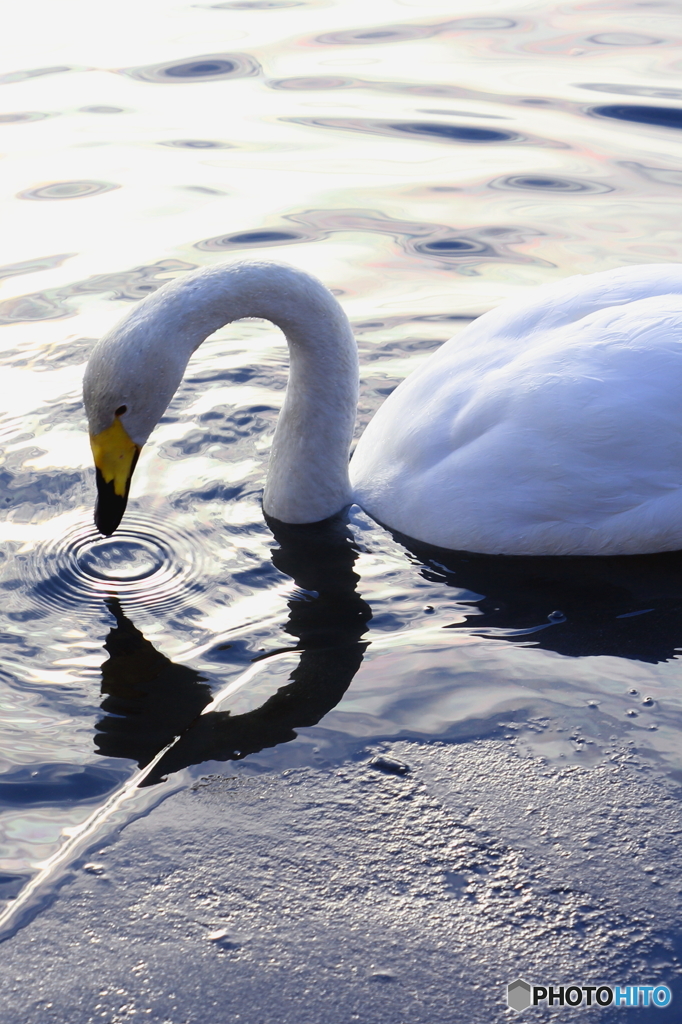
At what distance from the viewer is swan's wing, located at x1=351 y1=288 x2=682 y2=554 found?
15.9 ft

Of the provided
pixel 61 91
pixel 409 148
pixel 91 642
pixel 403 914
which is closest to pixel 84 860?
pixel 403 914

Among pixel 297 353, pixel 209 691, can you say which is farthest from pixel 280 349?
pixel 209 691

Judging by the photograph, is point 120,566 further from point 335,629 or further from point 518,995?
point 518,995

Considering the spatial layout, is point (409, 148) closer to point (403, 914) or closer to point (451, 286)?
point (451, 286)

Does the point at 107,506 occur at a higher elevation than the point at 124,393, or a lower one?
lower

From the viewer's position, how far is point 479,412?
5.09 m

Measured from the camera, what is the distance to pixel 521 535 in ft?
16.8

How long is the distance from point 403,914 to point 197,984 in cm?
59

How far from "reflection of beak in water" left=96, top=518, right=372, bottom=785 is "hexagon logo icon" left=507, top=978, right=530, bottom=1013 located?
125 centimetres

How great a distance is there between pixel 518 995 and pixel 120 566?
269 cm

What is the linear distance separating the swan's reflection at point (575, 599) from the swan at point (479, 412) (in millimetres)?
77

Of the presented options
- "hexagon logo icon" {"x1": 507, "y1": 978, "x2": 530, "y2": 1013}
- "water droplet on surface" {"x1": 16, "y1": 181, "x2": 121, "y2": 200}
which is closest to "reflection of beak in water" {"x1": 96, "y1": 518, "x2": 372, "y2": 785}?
"hexagon logo icon" {"x1": 507, "y1": 978, "x2": 530, "y2": 1013}

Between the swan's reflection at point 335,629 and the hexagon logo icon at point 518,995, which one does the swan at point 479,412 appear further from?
the hexagon logo icon at point 518,995

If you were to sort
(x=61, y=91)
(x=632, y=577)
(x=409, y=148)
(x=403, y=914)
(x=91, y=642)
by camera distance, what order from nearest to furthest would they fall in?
(x=403, y=914) → (x=91, y=642) → (x=632, y=577) → (x=409, y=148) → (x=61, y=91)
